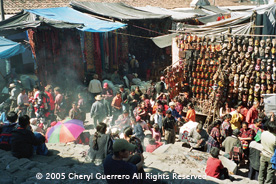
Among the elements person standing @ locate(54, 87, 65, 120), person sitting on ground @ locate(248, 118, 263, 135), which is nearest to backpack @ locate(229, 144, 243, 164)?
person sitting on ground @ locate(248, 118, 263, 135)

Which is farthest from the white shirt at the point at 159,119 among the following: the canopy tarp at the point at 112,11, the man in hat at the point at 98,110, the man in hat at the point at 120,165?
the canopy tarp at the point at 112,11

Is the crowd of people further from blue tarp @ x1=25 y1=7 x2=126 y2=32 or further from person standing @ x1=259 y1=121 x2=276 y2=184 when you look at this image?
blue tarp @ x1=25 y1=7 x2=126 y2=32

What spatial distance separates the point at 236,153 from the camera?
272 inches

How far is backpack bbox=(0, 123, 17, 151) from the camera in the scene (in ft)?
18.7

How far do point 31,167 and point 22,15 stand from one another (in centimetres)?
783

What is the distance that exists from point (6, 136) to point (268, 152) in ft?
16.8

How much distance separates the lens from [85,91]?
11648 mm

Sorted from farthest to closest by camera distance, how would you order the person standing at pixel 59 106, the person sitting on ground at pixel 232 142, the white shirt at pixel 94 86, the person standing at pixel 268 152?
the white shirt at pixel 94 86
the person standing at pixel 59 106
the person sitting on ground at pixel 232 142
the person standing at pixel 268 152

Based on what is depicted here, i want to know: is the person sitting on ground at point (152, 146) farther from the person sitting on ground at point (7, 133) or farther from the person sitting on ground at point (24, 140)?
the person sitting on ground at point (7, 133)

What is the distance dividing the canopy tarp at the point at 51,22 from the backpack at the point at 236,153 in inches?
264

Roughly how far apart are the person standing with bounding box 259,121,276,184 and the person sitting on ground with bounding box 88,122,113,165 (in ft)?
9.74

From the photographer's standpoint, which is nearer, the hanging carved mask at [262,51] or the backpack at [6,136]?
the backpack at [6,136]

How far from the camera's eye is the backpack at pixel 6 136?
570 cm

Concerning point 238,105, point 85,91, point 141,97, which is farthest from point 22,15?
point 238,105
